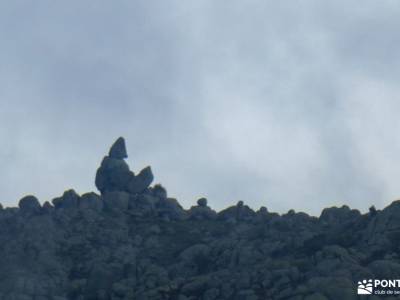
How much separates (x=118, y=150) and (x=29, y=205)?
17771 millimetres

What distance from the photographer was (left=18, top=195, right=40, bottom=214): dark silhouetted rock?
16175 cm

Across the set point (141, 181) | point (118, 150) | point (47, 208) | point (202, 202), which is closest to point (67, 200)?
point (47, 208)

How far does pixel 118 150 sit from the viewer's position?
17700 centimetres

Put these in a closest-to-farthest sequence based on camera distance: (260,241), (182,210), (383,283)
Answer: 1. (383,283)
2. (260,241)
3. (182,210)

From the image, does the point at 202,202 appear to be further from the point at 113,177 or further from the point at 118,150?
the point at 118,150

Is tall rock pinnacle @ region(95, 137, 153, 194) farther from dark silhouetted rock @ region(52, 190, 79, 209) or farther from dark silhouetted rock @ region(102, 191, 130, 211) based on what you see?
dark silhouetted rock @ region(52, 190, 79, 209)

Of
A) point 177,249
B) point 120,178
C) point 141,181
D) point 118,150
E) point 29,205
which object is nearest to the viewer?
point 177,249

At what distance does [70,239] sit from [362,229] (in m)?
32.1

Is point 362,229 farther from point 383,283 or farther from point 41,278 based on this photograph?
point 41,278

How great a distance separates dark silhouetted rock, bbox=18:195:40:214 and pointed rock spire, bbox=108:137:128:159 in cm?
1539

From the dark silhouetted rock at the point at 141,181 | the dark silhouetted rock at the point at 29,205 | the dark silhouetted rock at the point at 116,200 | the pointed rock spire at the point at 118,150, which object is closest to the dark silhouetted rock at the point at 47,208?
the dark silhouetted rock at the point at 29,205

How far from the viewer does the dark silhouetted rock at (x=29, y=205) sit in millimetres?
161750

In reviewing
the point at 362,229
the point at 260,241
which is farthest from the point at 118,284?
the point at 362,229

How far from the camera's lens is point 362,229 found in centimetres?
14412
